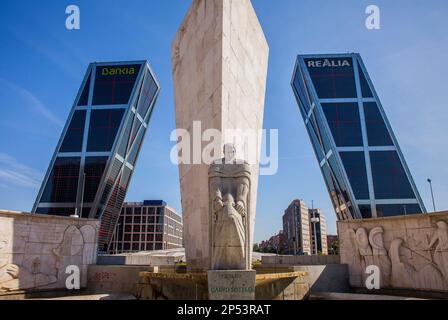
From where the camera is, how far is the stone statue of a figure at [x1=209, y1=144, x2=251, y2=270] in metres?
6.68

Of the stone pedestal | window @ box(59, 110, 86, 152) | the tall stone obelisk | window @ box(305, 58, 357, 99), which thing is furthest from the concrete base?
window @ box(59, 110, 86, 152)

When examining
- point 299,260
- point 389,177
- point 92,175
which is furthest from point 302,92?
point 299,260

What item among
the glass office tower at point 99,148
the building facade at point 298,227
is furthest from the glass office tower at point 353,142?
the building facade at point 298,227

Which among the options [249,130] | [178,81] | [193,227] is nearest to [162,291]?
[193,227]

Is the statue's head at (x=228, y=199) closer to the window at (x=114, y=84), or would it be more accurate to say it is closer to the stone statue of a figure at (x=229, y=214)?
the stone statue of a figure at (x=229, y=214)

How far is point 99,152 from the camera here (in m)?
46.5

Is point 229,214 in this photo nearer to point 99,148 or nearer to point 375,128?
point 99,148

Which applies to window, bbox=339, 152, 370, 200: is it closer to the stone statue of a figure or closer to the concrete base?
the concrete base

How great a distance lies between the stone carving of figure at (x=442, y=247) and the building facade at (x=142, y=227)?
7659 centimetres

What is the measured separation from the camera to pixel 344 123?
46.7m

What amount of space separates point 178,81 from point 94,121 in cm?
3932

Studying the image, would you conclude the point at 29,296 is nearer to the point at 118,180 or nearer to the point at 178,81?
the point at 178,81

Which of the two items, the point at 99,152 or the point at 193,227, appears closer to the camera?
the point at 193,227

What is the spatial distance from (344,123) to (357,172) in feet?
25.7
